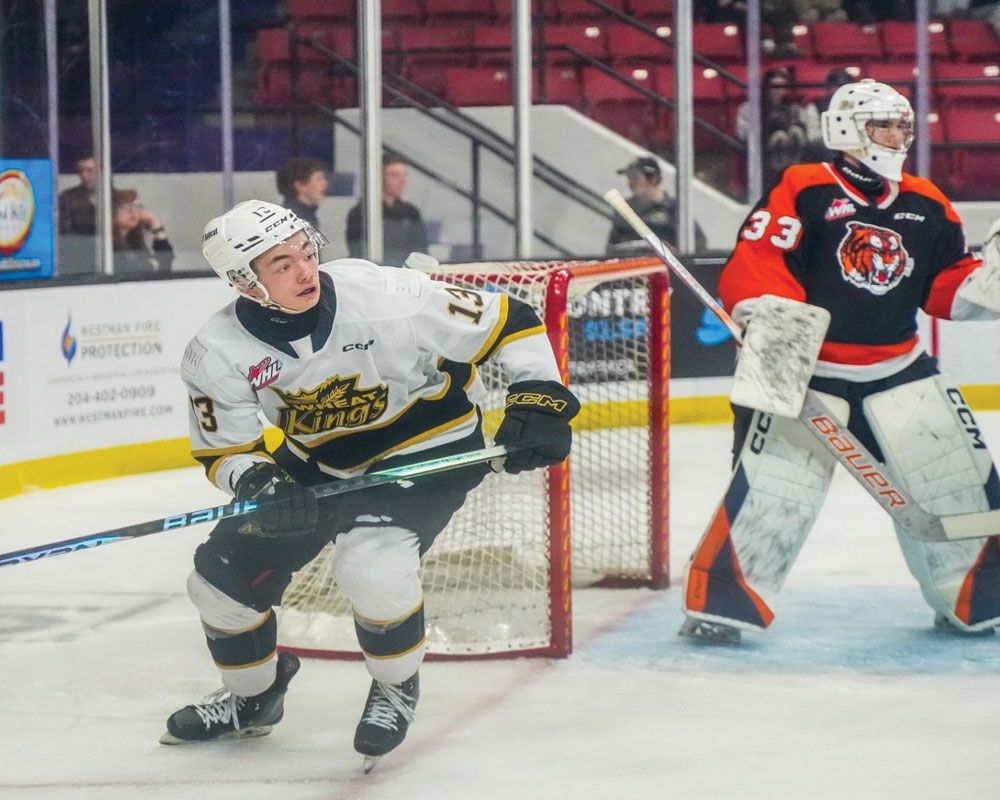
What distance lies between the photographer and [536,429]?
269 cm

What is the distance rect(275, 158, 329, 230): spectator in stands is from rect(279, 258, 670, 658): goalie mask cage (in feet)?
8.23

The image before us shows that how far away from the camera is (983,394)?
275 inches

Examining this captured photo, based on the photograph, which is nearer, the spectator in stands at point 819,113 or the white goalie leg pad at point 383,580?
the white goalie leg pad at point 383,580

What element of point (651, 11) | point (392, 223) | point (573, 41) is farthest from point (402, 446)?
point (651, 11)

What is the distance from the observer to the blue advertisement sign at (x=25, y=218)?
541 centimetres

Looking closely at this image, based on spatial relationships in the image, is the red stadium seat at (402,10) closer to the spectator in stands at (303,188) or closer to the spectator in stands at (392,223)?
the spectator in stands at (392,223)

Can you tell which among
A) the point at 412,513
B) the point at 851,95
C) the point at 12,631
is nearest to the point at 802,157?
the point at 851,95

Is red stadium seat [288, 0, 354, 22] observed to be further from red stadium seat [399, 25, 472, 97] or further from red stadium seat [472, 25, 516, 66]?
red stadium seat [472, 25, 516, 66]

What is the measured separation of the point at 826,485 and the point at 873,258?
45cm

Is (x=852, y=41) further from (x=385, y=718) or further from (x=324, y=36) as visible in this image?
(x=385, y=718)

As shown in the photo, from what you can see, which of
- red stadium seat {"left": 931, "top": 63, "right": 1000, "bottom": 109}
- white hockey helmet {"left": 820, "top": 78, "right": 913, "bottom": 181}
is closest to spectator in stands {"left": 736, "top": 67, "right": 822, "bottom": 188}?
red stadium seat {"left": 931, "top": 63, "right": 1000, "bottom": 109}

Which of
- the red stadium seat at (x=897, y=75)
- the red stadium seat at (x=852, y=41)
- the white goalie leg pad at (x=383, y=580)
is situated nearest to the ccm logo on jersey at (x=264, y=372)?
the white goalie leg pad at (x=383, y=580)

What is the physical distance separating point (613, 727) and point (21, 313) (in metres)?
2.97

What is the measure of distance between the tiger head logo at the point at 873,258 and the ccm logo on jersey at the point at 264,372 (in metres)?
1.28
